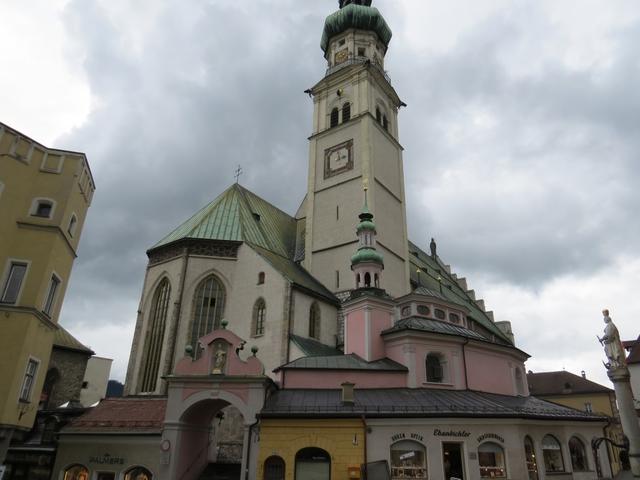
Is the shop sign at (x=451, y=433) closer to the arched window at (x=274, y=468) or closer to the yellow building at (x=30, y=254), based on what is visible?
the arched window at (x=274, y=468)

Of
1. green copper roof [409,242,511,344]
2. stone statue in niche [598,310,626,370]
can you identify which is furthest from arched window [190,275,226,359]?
stone statue in niche [598,310,626,370]

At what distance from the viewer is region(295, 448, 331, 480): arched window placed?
16312 mm

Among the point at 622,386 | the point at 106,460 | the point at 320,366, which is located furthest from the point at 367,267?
the point at 106,460

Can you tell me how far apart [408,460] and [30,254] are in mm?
13943

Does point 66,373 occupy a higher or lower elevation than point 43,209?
lower

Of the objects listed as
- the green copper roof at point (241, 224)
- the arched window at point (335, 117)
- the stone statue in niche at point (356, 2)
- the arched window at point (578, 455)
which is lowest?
the arched window at point (578, 455)

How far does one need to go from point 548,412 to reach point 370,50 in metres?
30.1

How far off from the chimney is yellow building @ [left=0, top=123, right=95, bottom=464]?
32.6ft

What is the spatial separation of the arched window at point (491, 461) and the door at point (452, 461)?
27.0 inches

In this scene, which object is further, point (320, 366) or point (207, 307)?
point (207, 307)

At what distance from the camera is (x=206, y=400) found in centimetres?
1769

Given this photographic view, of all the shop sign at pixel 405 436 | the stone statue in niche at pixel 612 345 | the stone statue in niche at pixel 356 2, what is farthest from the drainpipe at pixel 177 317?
the stone statue in niche at pixel 356 2

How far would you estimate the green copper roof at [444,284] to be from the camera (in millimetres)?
36219

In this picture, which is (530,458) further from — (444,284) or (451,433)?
(444,284)
